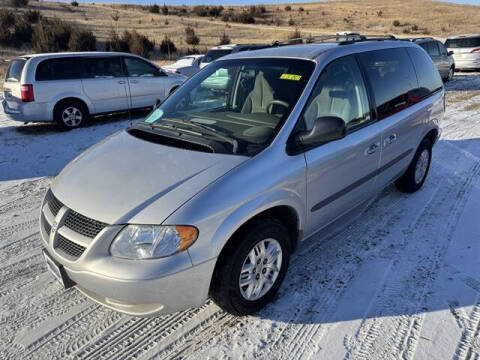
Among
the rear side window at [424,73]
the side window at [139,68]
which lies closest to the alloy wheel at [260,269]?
the rear side window at [424,73]

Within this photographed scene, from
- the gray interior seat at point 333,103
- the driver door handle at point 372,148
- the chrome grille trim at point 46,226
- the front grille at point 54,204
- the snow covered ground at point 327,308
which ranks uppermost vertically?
the gray interior seat at point 333,103

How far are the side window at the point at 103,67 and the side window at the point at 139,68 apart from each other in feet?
0.79

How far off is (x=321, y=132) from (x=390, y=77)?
1656 mm

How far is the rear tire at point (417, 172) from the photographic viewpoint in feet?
15.0

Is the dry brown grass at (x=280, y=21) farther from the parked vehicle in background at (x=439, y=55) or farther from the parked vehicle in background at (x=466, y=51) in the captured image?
the parked vehicle in background at (x=439, y=55)

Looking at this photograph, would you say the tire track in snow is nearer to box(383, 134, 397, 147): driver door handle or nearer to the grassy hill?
box(383, 134, 397, 147): driver door handle

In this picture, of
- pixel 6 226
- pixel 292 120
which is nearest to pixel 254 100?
pixel 292 120

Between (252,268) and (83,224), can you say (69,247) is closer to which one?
(83,224)

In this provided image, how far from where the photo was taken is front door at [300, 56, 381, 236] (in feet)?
9.84

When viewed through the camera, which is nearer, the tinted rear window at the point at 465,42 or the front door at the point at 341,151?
the front door at the point at 341,151

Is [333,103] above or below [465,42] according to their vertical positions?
below

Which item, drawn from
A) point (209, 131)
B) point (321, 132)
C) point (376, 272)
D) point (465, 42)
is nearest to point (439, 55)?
point (465, 42)

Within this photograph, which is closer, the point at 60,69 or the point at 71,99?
the point at 60,69

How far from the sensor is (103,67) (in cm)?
915
